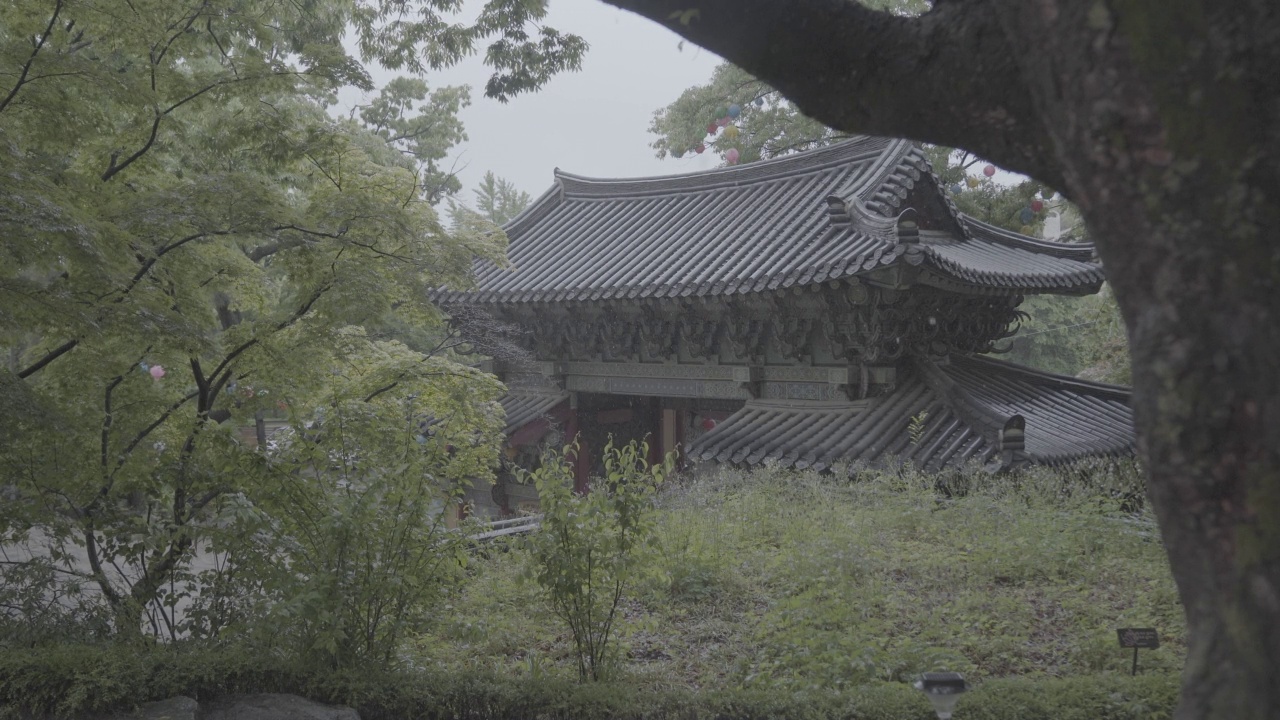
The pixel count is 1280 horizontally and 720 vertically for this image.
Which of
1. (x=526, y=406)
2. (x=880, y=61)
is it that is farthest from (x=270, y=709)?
(x=526, y=406)

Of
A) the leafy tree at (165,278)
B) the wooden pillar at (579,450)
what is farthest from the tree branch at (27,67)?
the wooden pillar at (579,450)

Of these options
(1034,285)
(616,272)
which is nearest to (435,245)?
(616,272)

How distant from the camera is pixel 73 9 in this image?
5.03 meters

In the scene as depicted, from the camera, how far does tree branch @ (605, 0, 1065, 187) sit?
2.70m

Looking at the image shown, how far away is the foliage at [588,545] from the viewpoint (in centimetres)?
478

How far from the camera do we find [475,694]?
4.48 m

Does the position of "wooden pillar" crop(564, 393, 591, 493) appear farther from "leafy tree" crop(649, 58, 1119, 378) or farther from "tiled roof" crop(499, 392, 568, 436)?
"leafy tree" crop(649, 58, 1119, 378)

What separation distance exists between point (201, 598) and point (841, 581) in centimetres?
375

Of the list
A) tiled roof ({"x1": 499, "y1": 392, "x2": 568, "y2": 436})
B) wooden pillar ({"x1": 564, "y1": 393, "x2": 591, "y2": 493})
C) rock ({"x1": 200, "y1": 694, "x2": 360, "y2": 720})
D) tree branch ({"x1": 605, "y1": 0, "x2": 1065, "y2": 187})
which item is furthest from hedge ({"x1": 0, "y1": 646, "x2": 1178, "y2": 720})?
wooden pillar ({"x1": 564, "y1": 393, "x2": 591, "y2": 493})

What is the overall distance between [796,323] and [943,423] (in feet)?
6.03

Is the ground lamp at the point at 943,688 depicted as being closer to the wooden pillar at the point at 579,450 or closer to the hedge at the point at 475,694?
the hedge at the point at 475,694

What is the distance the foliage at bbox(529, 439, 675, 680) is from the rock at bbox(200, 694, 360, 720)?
1.11 meters

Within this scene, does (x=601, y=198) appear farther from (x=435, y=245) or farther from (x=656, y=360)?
(x=435, y=245)

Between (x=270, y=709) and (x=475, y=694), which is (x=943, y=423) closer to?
(x=475, y=694)
